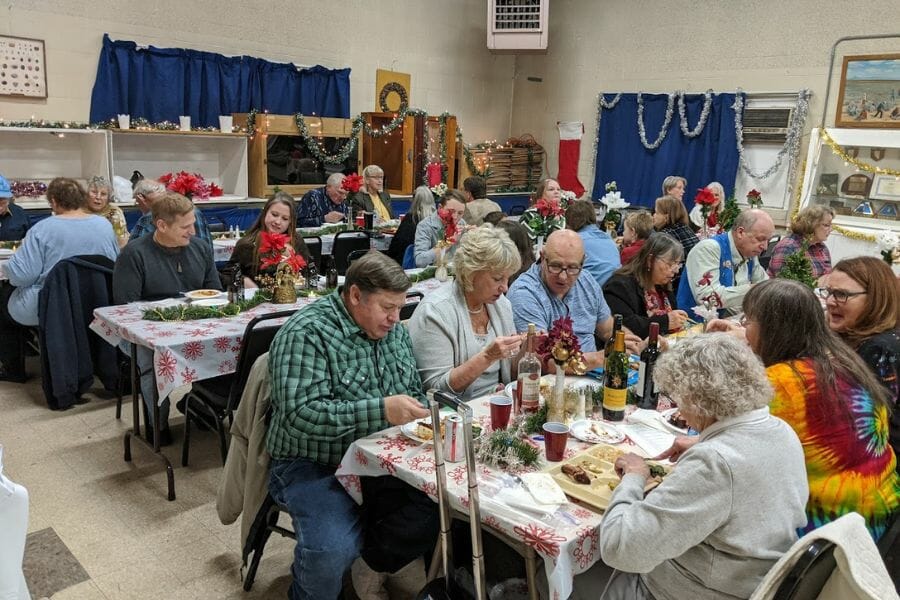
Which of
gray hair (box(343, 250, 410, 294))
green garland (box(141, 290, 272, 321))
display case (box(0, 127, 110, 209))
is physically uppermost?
display case (box(0, 127, 110, 209))

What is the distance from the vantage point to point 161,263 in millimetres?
3727

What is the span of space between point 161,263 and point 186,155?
4.32 metres

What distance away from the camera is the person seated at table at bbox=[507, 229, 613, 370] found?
3.04 m

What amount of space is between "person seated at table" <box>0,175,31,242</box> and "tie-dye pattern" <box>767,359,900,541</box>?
5.54 metres

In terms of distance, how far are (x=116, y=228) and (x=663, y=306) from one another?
13.1ft

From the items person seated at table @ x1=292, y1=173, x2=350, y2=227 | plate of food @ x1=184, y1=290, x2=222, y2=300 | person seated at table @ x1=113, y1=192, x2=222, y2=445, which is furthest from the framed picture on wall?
plate of food @ x1=184, y1=290, x2=222, y2=300

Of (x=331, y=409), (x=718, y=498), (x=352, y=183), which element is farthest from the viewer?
(x=352, y=183)

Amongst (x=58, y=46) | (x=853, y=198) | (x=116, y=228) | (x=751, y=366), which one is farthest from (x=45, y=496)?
(x=853, y=198)

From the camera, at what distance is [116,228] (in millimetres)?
5109

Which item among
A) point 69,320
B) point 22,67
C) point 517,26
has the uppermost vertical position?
point 517,26

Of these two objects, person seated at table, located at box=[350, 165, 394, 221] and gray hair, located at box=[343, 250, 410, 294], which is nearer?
gray hair, located at box=[343, 250, 410, 294]

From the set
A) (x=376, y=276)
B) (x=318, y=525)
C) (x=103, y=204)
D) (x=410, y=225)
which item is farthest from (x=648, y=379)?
(x=103, y=204)

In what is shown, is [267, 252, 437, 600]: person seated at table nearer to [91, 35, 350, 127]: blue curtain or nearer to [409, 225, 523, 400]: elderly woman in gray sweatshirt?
[409, 225, 523, 400]: elderly woman in gray sweatshirt

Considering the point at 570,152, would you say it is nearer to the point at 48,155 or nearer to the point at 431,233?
the point at 431,233
